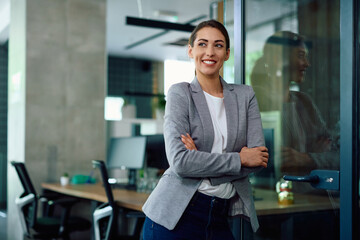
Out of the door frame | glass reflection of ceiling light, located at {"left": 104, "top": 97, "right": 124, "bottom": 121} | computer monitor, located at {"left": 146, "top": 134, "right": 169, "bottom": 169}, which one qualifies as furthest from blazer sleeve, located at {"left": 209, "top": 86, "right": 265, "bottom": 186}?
glass reflection of ceiling light, located at {"left": 104, "top": 97, "right": 124, "bottom": 121}

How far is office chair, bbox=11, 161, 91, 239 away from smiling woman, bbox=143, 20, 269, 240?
2.67m

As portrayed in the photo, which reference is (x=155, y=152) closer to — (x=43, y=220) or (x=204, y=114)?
(x=43, y=220)

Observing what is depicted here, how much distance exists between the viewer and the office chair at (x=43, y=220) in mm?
4320

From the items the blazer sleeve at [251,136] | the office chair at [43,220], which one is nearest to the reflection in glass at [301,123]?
the blazer sleeve at [251,136]

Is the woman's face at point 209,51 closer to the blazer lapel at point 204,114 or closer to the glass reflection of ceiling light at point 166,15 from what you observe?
the blazer lapel at point 204,114

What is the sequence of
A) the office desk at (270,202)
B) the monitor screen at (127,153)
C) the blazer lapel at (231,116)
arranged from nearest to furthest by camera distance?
the blazer lapel at (231,116) → the office desk at (270,202) → the monitor screen at (127,153)

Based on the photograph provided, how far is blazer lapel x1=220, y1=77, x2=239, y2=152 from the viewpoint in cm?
181

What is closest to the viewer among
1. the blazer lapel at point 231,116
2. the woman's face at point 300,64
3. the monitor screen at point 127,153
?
the blazer lapel at point 231,116

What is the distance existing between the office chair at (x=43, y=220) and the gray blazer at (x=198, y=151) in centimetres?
267

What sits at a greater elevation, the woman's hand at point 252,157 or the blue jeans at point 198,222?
the woman's hand at point 252,157

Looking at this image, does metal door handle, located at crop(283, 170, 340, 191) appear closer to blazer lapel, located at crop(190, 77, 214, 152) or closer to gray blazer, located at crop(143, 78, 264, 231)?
gray blazer, located at crop(143, 78, 264, 231)

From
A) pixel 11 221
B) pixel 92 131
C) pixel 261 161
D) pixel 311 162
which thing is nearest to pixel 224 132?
pixel 261 161

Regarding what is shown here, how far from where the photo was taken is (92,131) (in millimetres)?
5602

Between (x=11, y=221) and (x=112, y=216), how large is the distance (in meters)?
2.77
